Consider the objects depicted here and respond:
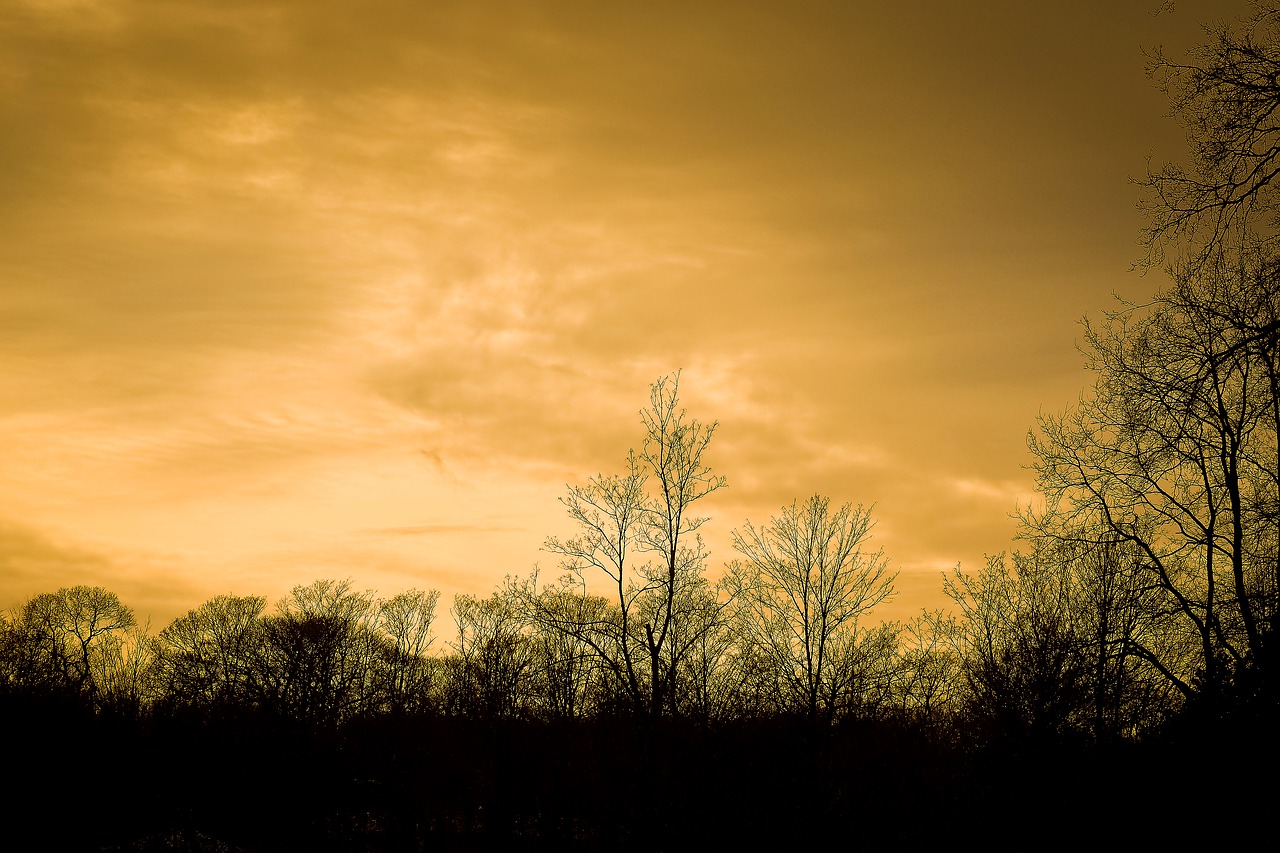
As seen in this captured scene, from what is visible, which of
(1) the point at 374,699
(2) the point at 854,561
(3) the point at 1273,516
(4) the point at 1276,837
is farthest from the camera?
(1) the point at 374,699

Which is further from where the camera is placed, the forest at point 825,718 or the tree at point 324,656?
the tree at point 324,656

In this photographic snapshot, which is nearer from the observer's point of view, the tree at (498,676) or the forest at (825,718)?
the forest at (825,718)

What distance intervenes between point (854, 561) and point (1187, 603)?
13.9 metres

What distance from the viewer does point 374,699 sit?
4969 centimetres

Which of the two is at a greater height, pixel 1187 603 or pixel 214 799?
pixel 1187 603

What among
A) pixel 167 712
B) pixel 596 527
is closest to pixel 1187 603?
pixel 596 527

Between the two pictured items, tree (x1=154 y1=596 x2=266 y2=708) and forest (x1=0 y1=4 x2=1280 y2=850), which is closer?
forest (x1=0 y1=4 x2=1280 y2=850)

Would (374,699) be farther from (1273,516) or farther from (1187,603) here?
(1273,516)

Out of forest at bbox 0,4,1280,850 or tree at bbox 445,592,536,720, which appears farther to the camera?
tree at bbox 445,592,536,720

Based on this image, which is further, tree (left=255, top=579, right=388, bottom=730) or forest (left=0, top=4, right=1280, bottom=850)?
tree (left=255, top=579, right=388, bottom=730)

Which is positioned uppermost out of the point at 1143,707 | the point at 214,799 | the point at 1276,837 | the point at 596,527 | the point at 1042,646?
the point at 596,527

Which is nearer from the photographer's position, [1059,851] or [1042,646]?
[1059,851]

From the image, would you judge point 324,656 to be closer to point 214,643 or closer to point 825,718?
point 214,643

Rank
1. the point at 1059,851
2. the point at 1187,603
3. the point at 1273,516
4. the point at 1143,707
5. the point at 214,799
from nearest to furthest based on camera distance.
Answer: the point at 1273,516, the point at 1059,851, the point at 1187,603, the point at 1143,707, the point at 214,799
